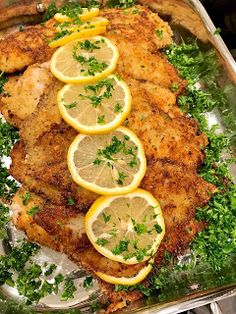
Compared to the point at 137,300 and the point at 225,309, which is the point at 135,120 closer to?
the point at 137,300

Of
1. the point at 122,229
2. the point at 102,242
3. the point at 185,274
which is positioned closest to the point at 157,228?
the point at 122,229

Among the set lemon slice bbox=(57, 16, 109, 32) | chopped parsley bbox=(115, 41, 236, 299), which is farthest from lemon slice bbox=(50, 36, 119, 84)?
chopped parsley bbox=(115, 41, 236, 299)

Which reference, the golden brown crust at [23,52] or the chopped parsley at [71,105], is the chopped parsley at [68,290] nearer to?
the chopped parsley at [71,105]

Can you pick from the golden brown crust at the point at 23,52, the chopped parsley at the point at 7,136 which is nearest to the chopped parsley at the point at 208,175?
the golden brown crust at the point at 23,52

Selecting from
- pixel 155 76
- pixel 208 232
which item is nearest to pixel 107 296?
pixel 208 232

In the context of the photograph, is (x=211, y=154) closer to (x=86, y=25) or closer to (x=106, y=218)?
(x=106, y=218)

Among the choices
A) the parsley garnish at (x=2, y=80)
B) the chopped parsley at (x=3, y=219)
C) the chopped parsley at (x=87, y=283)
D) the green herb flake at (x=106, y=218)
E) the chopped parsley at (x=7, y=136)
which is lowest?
the chopped parsley at (x=87, y=283)
